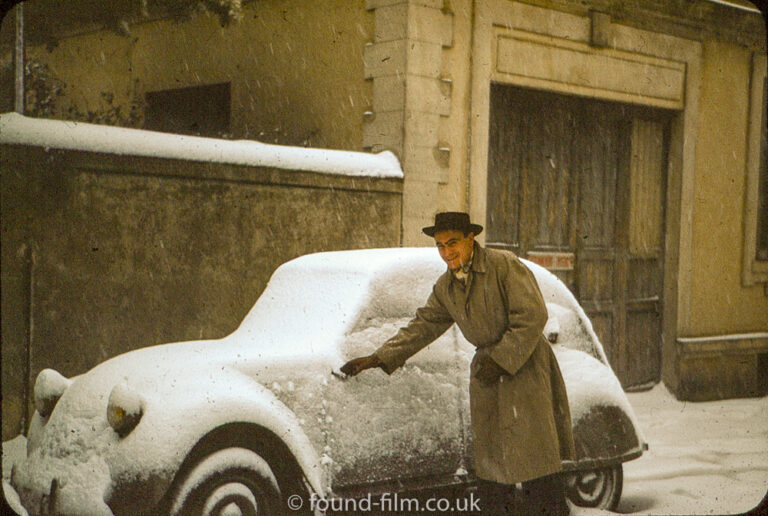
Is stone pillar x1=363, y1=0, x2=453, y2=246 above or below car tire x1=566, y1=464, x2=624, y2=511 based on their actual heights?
above

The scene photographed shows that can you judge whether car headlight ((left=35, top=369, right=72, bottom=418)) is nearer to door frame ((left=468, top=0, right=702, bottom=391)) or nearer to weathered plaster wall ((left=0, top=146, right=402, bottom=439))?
weathered plaster wall ((left=0, top=146, right=402, bottom=439))

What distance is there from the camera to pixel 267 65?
9.99m

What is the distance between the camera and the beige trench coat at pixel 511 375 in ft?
14.3

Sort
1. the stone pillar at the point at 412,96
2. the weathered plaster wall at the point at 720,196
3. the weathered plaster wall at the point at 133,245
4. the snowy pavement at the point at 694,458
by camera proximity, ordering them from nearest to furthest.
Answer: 1. the snowy pavement at the point at 694,458
2. the weathered plaster wall at the point at 133,245
3. the stone pillar at the point at 412,96
4. the weathered plaster wall at the point at 720,196

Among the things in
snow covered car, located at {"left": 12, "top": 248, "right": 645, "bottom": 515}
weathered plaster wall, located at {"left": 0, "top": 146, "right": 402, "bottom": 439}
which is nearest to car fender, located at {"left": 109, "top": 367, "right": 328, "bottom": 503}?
snow covered car, located at {"left": 12, "top": 248, "right": 645, "bottom": 515}

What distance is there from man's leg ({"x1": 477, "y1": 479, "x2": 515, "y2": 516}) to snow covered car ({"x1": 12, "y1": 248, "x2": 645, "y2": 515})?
0.47m

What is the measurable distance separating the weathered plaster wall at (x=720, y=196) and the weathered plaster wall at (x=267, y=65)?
4.77m

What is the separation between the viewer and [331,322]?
16.7 feet

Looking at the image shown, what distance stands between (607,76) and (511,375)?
263 inches

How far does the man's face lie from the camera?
4520mm

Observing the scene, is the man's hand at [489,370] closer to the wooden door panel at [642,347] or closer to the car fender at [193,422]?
the car fender at [193,422]

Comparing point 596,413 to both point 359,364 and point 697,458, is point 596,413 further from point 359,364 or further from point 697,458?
point 697,458

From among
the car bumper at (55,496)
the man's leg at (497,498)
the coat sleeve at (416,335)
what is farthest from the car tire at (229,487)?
the man's leg at (497,498)

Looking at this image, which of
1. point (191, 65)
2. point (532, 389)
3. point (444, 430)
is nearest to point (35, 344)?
A: point (444, 430)
